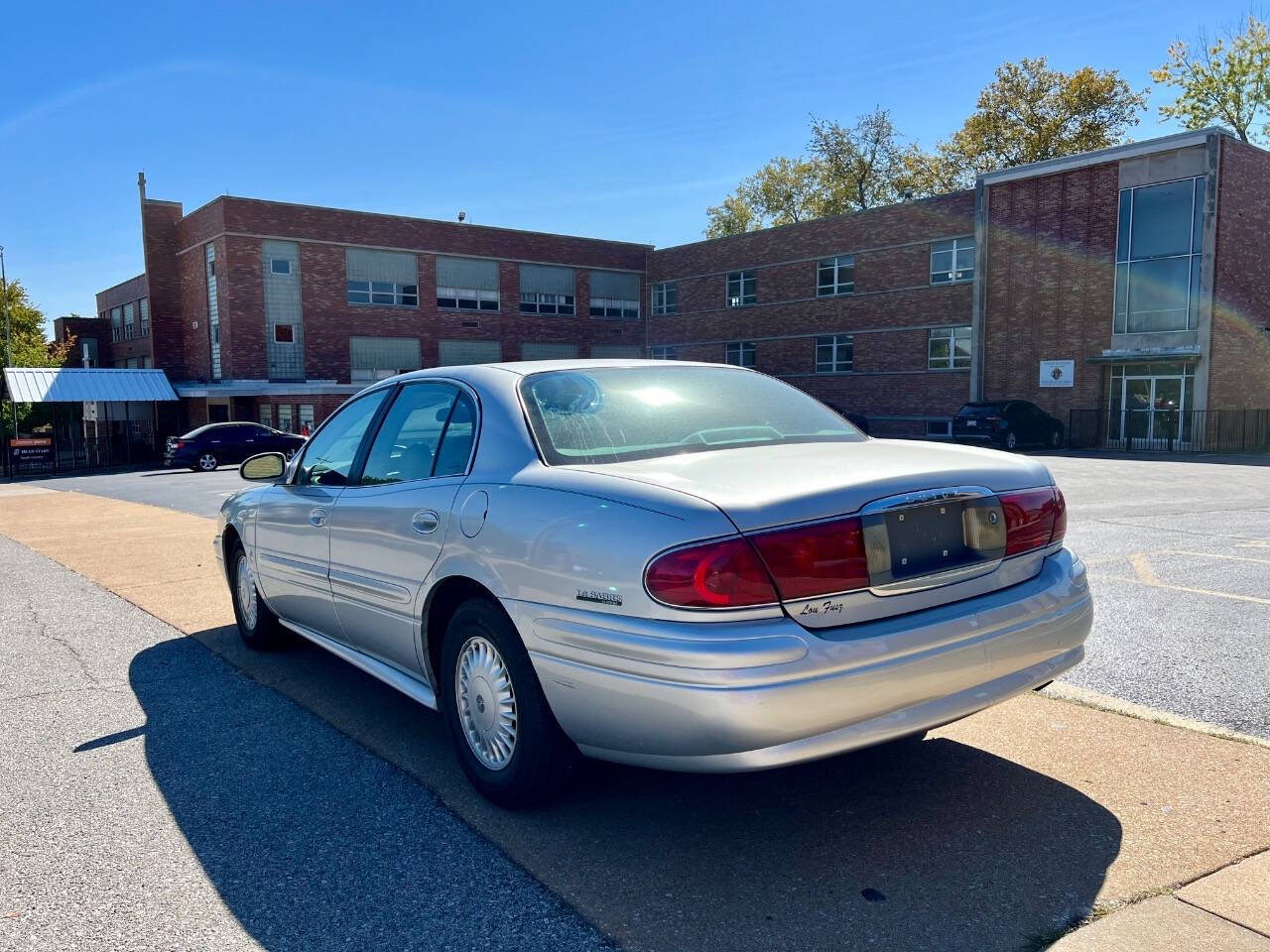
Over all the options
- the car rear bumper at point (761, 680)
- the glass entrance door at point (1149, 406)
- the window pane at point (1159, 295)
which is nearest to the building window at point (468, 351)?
the glass entrance door at point (1149, 406)

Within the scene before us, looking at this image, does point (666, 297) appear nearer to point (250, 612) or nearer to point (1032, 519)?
point (250, 612)

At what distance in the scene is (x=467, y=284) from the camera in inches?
1769

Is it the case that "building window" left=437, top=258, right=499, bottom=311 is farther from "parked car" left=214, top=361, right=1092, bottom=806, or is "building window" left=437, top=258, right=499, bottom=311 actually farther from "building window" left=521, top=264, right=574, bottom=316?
"parked car" left=214, top=361, right=1092, bottom=806

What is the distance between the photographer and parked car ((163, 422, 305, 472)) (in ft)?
96.8

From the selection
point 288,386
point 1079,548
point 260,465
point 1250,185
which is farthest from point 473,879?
point 288,386

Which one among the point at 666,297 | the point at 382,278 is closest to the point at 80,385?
the point at 382,278

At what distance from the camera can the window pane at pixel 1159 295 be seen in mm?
28453

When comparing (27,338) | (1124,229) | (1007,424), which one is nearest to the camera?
(1007,424)

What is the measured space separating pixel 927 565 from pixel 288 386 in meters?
38.7

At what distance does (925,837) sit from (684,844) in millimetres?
780

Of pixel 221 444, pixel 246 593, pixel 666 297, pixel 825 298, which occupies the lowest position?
pixel 221 444

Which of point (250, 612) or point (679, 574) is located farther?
point (250, 612)

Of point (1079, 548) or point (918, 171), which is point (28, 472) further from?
point (918, 171)

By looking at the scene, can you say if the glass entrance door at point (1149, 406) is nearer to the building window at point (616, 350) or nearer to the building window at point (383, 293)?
the building window at point (616, 350)
